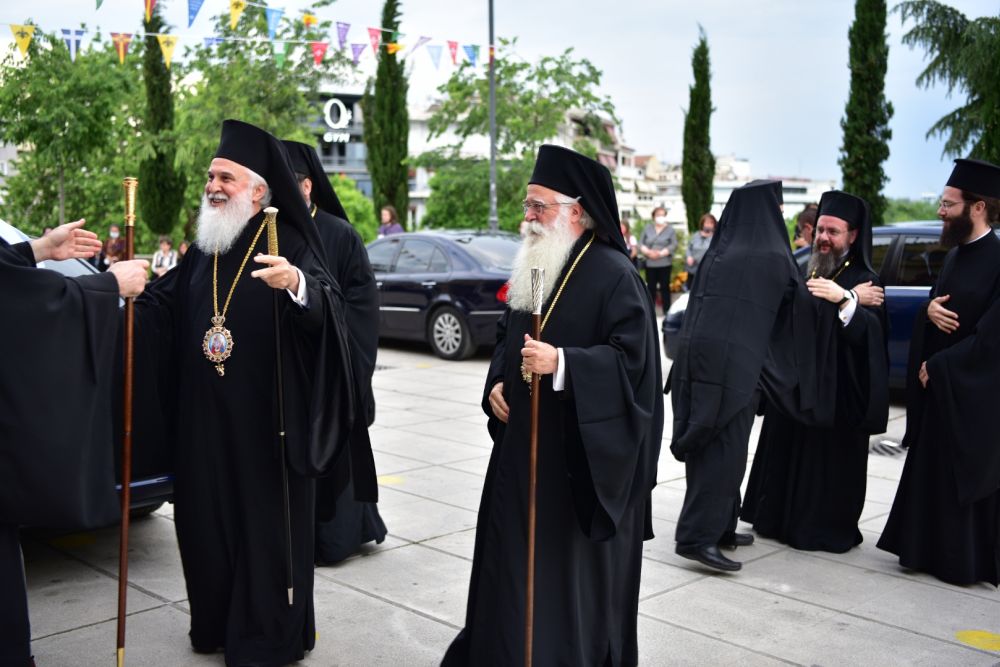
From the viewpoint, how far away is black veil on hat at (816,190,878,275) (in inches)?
238

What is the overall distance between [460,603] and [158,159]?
29.1 meters

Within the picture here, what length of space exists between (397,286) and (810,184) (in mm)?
170129

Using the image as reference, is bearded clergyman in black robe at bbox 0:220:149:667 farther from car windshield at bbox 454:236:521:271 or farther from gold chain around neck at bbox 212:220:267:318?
car windshield at bbox 454:236:521:271

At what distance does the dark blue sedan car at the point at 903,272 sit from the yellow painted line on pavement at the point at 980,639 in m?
5.40

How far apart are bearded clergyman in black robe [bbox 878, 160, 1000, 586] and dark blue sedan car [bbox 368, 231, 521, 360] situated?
761 centimetres

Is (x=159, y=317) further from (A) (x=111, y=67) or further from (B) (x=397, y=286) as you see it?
(A) (x=111, y=67)

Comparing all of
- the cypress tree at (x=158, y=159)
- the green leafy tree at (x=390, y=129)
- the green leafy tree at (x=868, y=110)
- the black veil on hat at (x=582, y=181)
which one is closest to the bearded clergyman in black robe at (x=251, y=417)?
the black veil on hat at (x=582, y=181)

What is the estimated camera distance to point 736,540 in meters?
6.00

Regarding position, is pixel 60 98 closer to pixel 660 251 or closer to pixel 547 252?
pixel 660 251

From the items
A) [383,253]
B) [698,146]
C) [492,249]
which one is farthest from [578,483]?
[698,146]

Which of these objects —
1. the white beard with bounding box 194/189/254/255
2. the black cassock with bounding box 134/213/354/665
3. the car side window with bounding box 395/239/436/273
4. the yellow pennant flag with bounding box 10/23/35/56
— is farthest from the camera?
the yellow pennant flag with bounding box 10/23/35/56

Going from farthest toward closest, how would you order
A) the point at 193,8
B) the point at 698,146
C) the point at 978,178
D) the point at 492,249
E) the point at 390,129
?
the point at 390,129 → the point at 698,146 → the point at 193,8 → the point at 492,249 → the point at 978,178

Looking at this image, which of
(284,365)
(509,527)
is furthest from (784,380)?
(284,365)

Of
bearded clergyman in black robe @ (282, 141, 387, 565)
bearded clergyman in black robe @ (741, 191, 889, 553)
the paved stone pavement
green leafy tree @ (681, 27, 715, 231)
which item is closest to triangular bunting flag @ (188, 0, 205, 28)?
the paved stone pavement
